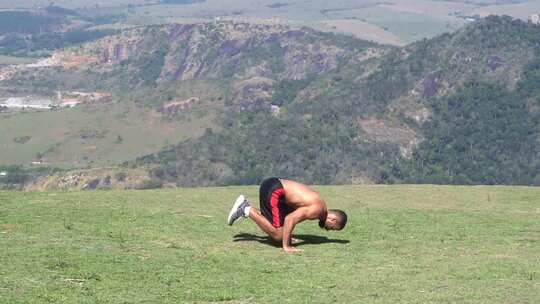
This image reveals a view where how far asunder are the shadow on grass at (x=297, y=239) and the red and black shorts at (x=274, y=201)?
0.47m

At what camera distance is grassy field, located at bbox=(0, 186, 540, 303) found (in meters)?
12.6

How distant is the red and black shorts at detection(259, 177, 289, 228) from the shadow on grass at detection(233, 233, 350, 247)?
18.4 inches

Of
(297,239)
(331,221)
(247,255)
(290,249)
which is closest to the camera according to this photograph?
(247,255)

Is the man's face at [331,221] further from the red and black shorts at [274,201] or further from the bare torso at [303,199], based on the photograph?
the red and black shorts at [274,201]

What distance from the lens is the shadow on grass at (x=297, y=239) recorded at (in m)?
17.0

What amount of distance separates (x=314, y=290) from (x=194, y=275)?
1.85 m

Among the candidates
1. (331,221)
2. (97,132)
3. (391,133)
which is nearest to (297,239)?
(331,221)

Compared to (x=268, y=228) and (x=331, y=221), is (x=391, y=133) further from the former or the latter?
(x=268, y=228)

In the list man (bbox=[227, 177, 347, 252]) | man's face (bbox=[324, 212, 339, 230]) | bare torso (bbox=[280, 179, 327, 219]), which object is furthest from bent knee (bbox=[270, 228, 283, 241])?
man's face (bbox=[324, 212, 339, 230])

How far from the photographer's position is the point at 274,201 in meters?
16.4

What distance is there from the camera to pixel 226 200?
23969 mm

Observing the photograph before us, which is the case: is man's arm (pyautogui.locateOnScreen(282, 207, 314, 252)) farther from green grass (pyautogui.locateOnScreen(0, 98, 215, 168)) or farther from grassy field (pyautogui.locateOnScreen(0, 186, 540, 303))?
green grass (pyautogui.locateOnScreen(0, 98, 215, 168))

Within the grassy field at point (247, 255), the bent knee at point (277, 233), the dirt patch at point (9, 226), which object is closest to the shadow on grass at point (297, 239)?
the grassy field at point (247, 255)

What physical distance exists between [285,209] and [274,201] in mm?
293
